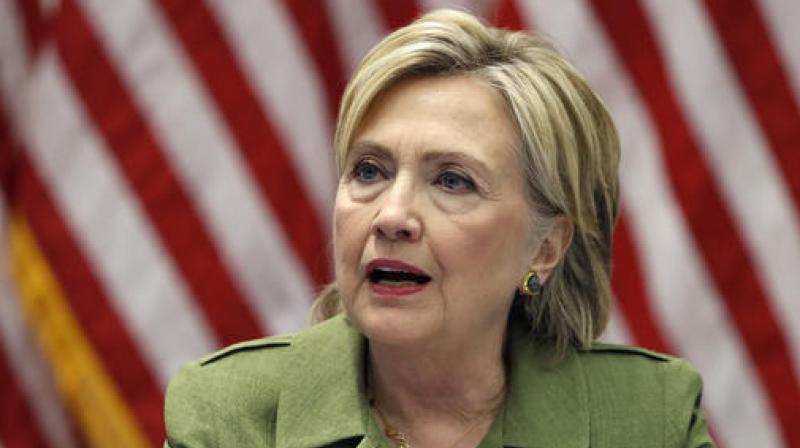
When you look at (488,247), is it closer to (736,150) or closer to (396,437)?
(396,437)

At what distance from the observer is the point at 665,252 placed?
3.57m

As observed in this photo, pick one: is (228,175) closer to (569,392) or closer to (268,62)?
(268,62)

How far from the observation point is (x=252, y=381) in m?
2.46

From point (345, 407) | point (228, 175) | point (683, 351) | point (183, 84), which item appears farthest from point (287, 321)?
point (345, 407)

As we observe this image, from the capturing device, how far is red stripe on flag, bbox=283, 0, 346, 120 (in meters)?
3.52

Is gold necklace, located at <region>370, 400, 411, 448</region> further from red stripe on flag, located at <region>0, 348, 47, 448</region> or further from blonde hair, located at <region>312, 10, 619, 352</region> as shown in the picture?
red stripe on flag, located at <region>0, 348, 47, 448</region>

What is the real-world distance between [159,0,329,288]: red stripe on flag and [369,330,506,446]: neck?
1.08 meters

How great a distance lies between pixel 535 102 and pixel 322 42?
4.10 ft

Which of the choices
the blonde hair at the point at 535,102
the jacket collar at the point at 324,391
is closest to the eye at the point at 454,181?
the blonde hair at the point at 535,102

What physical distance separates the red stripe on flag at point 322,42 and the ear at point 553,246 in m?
1.15

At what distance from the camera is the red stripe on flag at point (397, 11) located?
3.55 meters

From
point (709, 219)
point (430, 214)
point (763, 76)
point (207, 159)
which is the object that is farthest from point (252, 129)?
point (430, 214)

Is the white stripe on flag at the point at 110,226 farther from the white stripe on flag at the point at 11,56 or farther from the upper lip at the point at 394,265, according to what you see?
the upper lip at the point at 394,265

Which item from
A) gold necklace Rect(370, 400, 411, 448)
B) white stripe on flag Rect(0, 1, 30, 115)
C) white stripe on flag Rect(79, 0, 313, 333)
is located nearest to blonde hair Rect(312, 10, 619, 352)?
gold necklace Rect(370, 400, 411, 448)
